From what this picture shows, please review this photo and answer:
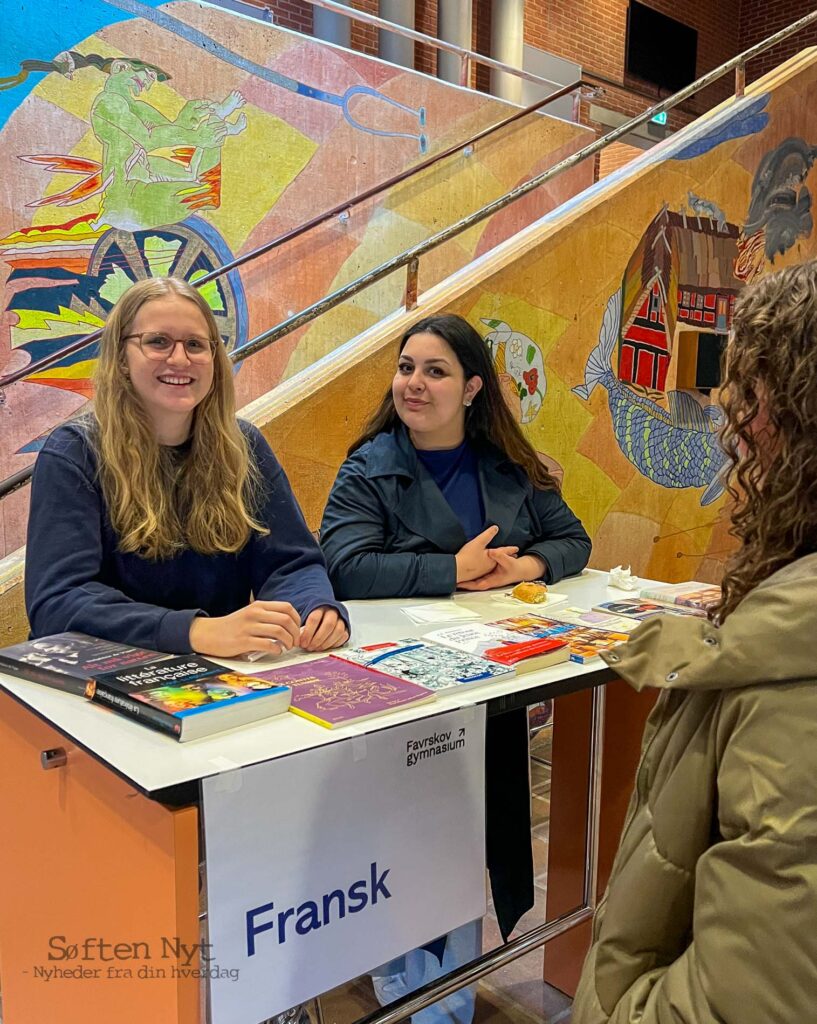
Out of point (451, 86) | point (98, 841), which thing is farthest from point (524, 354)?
point (451, 86)

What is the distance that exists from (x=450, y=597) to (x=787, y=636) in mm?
1471

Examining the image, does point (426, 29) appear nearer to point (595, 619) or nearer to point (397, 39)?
point (397, 39)

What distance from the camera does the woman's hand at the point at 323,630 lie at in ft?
5.52

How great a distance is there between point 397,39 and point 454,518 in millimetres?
6443

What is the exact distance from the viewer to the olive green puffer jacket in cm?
74

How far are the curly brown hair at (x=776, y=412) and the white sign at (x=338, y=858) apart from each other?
0.65 meters

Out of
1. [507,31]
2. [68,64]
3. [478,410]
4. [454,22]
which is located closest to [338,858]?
[478,410]

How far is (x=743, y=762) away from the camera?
77 centimetres

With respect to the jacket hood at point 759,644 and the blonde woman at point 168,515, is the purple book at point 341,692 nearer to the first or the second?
the blonde woman at point 168,515

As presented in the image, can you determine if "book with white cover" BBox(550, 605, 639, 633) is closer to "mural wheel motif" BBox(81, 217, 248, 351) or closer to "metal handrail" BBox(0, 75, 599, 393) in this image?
"metal handrail" BBox(0, 75, 599, 393)

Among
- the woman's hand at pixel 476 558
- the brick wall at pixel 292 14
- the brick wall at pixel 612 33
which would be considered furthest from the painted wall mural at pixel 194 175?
the woman's hand at pixel 476 558

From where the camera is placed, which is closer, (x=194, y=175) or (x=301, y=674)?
(x=301, y=674)

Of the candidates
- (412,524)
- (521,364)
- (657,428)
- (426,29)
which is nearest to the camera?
(412,524)

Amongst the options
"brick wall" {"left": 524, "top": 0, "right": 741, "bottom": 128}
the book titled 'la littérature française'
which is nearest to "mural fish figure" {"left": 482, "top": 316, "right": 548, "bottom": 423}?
the book titled 'la littérature française'
